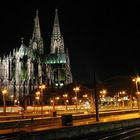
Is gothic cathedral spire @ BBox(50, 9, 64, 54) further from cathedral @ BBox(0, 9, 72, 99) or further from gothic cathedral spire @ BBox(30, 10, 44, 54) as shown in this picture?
gothic cathedral spire @ BBox(30, 10, 44, 54)

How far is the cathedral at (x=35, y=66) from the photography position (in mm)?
110750

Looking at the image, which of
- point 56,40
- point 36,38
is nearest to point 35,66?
point 36,38

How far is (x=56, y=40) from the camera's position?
156500mm

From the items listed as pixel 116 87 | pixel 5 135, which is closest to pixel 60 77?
pixel 116 87

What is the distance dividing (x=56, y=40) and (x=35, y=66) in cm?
3293

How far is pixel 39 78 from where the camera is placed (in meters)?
120

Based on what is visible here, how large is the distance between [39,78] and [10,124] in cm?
9246

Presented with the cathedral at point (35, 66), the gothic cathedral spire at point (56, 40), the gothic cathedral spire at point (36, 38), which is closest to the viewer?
the cathedral at point (35, 66)

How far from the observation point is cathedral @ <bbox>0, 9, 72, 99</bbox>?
111 m

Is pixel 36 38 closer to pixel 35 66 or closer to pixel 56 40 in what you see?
pixel 56 40

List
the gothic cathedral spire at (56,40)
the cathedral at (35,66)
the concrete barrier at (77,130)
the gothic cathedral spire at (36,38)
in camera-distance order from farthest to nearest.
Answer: the gothic cathedral spire at (56,40), the gothic cathedral spire at (36,38), the cathedral at (35,66), the concrete barrier at (77,130)

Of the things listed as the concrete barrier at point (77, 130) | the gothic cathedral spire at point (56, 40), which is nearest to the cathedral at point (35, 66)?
the gothic cathedral spire at point (56, 40)

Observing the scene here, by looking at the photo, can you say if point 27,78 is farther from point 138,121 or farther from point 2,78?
point 138,121

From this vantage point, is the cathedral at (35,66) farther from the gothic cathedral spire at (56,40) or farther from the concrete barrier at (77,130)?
the concrete barrier at (77,130)
